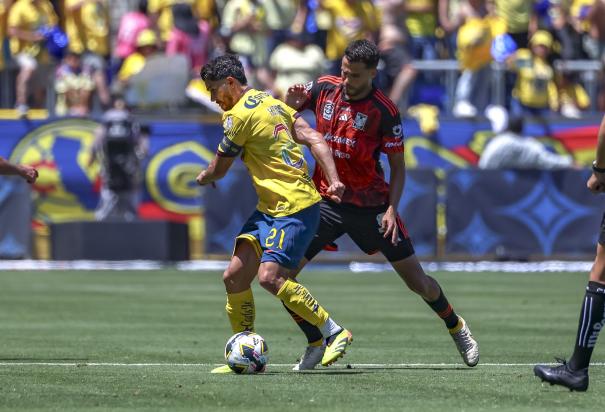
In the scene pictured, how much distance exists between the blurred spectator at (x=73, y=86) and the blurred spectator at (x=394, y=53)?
16.4ft

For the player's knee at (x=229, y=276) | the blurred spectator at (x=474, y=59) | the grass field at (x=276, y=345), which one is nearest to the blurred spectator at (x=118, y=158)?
the grass field at (x=276, y=345)

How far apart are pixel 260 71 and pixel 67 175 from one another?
12.1ft

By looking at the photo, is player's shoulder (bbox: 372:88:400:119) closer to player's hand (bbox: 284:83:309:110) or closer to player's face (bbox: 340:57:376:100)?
player's face (bbox: 340:57:376:100)

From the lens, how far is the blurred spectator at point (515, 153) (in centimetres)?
2483

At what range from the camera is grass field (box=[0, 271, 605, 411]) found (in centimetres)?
884

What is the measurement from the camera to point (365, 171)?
445 inches

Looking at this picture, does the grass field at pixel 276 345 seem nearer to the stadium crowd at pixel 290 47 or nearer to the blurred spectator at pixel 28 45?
the stadium crowd at pixel 290 47

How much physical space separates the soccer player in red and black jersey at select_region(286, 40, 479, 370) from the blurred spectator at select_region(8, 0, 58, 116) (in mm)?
14222

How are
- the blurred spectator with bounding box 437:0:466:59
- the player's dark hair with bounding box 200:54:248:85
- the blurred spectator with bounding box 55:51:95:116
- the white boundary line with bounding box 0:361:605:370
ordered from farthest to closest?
1. the blurred spectator with bounding box 437:0:466:59
2. the blurred spectator with bounding box 55:51:95:116
3. the white boundary line with bounding box 0:361:605:370
4. the player's dark hair with bounding box 200:54:248:85

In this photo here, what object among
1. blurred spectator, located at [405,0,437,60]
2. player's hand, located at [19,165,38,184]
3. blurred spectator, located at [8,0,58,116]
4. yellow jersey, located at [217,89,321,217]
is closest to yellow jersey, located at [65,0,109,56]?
blurred spectator, located at [8,0,58,116]

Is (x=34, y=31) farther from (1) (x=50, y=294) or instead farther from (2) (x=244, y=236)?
(2) (x=244, y=236)

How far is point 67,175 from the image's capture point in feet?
83.3

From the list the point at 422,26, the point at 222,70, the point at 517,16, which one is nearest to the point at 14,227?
the point at 422,26

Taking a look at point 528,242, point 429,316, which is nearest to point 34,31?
point 528,242
